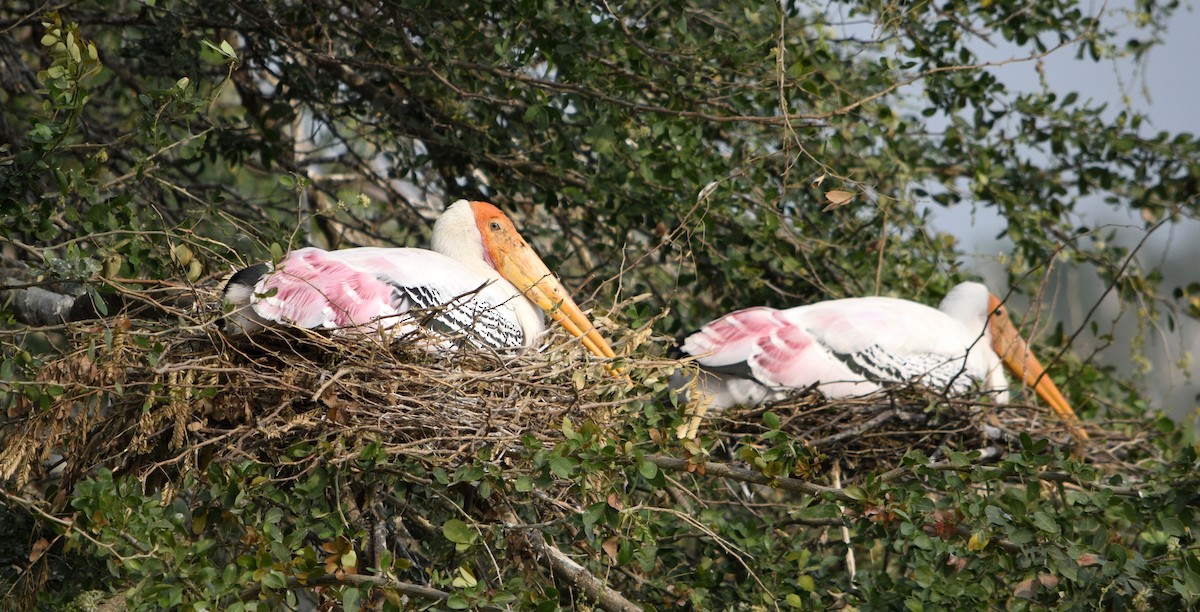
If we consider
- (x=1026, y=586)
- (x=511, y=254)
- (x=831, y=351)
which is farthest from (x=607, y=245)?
(x=1026, y=586)

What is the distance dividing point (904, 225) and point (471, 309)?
7.35 ft

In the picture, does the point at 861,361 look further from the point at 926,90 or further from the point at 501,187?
the point at 501,187

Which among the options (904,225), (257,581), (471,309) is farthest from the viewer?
(904,225)

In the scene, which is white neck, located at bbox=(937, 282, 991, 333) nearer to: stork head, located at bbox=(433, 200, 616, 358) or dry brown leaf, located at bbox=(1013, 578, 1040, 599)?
dry brown leaf, located at bbox=(1013, 578, 1040, 599)

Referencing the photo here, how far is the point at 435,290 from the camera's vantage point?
4.29 m

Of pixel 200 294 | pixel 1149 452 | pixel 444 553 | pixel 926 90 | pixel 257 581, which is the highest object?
pixel 926 90

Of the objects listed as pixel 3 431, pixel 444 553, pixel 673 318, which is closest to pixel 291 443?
pixel 444 553

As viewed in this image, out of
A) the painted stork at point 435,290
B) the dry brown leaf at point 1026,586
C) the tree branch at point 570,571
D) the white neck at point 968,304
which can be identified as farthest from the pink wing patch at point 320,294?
the white neck at point 968,304

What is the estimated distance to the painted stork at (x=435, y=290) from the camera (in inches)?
153

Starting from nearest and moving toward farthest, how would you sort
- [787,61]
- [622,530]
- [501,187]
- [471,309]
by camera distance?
[622,530] → [471,309] → [787,61] → [501,187]

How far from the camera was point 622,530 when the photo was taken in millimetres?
3539

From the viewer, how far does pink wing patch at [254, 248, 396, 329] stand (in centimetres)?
389

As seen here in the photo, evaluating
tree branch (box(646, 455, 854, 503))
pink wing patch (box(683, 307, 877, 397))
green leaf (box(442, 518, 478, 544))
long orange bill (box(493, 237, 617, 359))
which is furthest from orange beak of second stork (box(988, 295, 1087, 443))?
green leaf (box(442, 518, 478, 544))

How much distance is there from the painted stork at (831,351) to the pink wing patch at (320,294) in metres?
1.46
